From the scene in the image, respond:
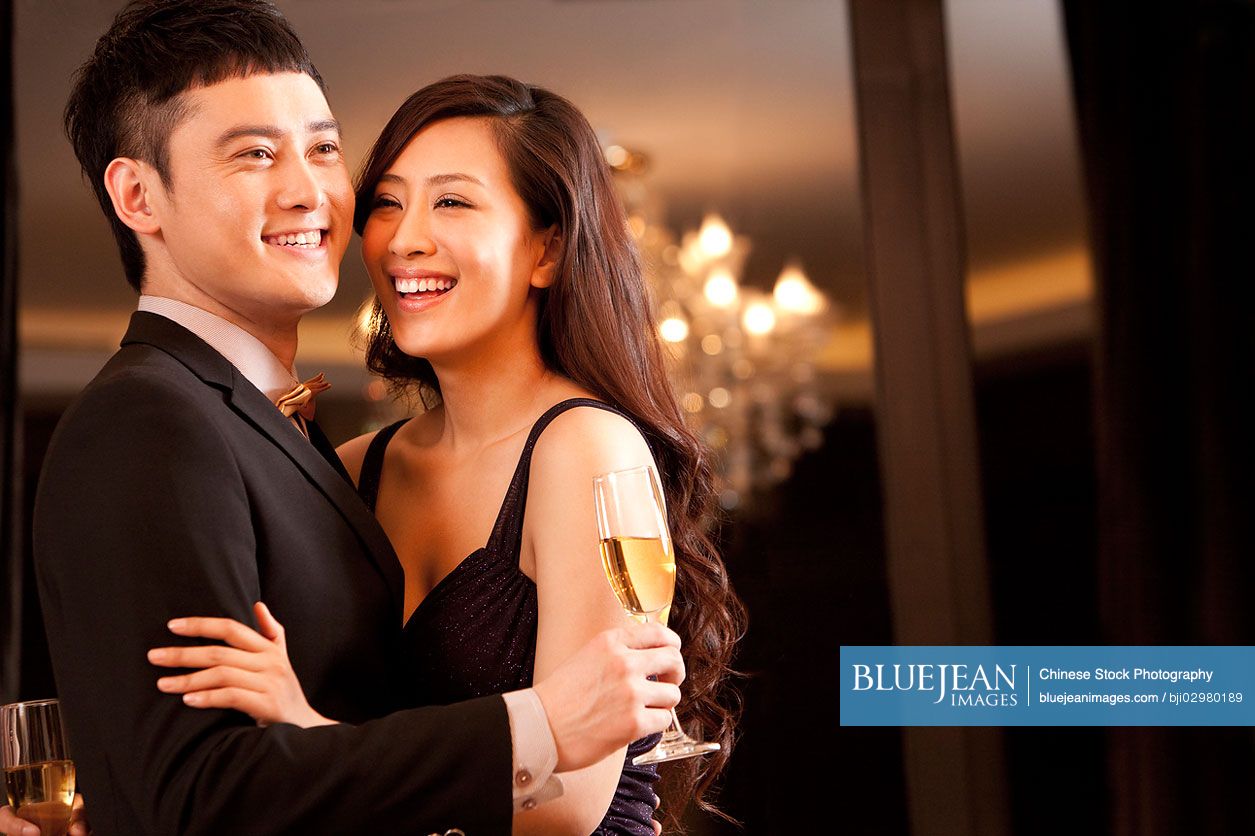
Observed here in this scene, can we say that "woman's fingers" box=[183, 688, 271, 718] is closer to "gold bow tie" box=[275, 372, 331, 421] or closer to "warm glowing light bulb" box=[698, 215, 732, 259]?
"gold bow tie" box=[275, 372, 331, 421]

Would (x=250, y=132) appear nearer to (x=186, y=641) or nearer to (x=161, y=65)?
(x=161, y=65)

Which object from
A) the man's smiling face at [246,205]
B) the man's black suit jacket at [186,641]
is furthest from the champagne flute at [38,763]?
the man's smiling face at [246,205]

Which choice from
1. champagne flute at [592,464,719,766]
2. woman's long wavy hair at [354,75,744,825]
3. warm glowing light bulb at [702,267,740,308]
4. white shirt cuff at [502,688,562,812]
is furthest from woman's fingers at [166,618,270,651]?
warm glowing light bulb at [702,267,740,308]

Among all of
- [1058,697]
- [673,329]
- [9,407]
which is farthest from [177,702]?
[673,329]

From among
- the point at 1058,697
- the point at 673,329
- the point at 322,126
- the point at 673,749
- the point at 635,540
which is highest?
the point at 673,329

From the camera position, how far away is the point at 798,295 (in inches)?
211

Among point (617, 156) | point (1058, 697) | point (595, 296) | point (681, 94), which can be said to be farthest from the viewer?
point (617, 156)

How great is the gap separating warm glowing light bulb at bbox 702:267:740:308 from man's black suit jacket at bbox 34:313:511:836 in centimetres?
408

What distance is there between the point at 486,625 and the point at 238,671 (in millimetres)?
482

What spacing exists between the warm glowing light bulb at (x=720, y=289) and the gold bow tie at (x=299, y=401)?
369 centimetres

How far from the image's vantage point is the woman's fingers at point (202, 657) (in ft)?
4.39

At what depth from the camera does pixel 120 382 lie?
147 centimetres

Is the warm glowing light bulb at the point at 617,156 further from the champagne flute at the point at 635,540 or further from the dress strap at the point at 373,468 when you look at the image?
the champagne flute at the point at 635,540

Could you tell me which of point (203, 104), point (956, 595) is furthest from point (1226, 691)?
point (203, 104)
